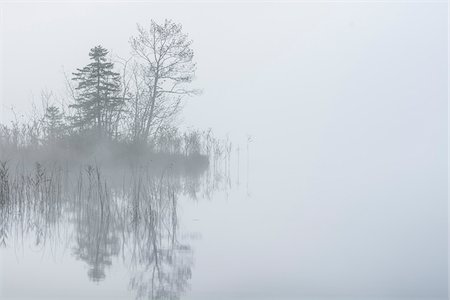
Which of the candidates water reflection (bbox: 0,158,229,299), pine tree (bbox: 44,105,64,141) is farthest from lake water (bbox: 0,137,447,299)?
pine tree (bbox: 44,105,64,141)

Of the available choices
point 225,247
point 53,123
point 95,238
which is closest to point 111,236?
point 95,238

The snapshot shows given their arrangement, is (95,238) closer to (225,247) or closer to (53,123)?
(225,247)

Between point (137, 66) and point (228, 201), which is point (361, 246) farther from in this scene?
point (137, 66)

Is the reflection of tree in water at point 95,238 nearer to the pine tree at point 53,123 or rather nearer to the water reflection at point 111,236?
the water reflection at point 111,236

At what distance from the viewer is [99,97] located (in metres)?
15.7

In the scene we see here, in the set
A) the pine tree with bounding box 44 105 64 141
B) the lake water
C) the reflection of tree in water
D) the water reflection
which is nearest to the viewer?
the lake water

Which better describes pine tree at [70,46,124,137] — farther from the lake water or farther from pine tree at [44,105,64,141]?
the lake water

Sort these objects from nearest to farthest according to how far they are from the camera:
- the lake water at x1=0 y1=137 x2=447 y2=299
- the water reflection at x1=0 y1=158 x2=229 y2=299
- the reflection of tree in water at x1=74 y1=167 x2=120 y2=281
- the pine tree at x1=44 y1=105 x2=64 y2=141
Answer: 1. the lake water at x1=0 y1=137 x2=447 y2=299
2. the water reflection at x1=0 y1=158 x2=229 y2=299
3. the reflection of tree in water at x1=74 y1=167 x2=120 y2=281
4. the pine tree at x1=44 y1=105 x2=64 y2=141

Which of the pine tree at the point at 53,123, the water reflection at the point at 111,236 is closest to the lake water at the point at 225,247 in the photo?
the water reflection at the point at 111,236

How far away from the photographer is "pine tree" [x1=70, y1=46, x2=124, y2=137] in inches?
615

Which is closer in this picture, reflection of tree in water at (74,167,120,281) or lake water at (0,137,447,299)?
lake water at (0,137,447,299)

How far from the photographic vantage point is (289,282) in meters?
3.77

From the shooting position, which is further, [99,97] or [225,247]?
[99,97]

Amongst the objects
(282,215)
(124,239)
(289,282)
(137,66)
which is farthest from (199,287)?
(137,66)
